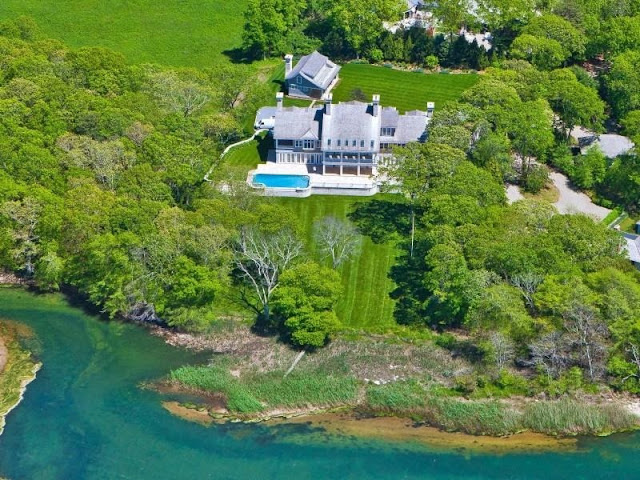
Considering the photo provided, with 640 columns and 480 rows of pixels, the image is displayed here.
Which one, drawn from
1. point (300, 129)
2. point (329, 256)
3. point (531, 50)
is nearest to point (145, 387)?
point (329, 256)

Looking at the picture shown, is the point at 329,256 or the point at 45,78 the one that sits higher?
the point at 45,78

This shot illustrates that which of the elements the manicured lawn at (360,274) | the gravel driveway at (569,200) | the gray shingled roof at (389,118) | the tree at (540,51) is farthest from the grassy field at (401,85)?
the manicured lawn at (360,274)

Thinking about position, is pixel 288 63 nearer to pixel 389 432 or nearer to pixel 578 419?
pixel 389 432

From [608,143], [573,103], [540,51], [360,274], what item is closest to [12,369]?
[360,274]

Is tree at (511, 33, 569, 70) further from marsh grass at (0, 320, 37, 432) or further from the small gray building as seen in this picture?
marsh grass at (0, 320, 37, 432)

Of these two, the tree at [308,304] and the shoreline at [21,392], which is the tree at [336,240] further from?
the shoreline at [21,392]

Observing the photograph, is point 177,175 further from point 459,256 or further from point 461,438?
point 461,438

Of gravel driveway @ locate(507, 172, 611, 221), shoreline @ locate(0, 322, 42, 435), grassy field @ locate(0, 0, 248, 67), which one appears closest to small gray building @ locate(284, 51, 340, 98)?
grassy field @ locate(0, 0, 248, 67)
